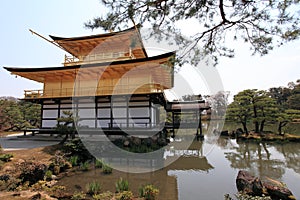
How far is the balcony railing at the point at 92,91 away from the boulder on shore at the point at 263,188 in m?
8.04

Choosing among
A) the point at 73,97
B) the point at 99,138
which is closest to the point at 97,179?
the point at 99,138

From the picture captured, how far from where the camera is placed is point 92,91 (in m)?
13.6

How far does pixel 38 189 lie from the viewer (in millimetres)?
5273

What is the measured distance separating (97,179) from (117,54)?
1057 centimetres

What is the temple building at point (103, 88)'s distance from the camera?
12.7 meters

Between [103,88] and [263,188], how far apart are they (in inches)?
458

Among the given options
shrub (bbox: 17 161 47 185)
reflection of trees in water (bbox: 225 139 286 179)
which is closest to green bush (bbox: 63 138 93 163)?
shrub (bbox: 17 161 47 185)

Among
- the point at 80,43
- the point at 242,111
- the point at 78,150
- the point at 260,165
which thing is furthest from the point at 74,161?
the point at 242,111

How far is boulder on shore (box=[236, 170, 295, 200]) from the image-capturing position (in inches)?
193

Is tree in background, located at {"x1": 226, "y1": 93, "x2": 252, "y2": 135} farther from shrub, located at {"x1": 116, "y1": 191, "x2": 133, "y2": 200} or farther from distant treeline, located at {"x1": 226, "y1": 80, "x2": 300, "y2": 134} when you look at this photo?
shrub, located at {"x1": 116, "y1": 191, "x2": 133, "y2": 200}

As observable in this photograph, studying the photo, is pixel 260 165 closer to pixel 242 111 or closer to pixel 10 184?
pixel 10 184

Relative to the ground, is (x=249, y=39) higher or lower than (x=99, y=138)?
higher

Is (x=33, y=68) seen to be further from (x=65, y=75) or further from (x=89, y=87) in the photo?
(x=89, y=87)

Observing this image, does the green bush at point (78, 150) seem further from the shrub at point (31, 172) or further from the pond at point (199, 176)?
the shrub at point (31, 172)
